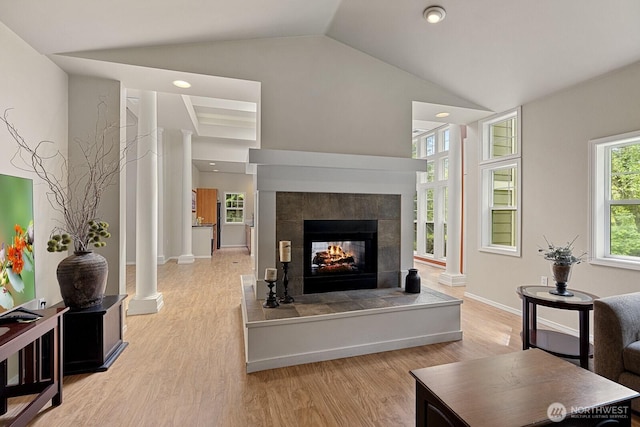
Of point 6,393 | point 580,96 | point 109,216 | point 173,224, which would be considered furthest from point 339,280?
point 173,224

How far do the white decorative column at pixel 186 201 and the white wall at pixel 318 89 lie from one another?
15.7 ft

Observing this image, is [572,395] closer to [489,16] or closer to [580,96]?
[489,16]

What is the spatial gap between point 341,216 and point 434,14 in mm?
2187

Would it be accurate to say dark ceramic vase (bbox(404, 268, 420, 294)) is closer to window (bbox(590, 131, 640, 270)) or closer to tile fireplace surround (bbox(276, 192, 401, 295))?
tile fireplace surround (bbox(276, 192, 401, 295))

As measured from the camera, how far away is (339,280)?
143 inches

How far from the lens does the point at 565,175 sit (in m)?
3.39

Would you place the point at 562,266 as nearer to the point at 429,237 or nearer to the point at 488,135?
the point at 488,135

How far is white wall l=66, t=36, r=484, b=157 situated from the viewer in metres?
3.18

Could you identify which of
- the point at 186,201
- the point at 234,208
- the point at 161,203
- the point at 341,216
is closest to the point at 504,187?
the point at 341,216

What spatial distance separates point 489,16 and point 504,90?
1.20 meters

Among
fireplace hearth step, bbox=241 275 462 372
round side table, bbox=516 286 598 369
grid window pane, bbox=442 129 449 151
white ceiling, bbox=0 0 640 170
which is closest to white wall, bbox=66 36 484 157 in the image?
white ceiling, bbox=0 0 640 170

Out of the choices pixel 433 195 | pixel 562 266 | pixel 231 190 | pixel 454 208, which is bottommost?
pixel 562 266

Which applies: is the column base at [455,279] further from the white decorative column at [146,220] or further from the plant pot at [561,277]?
the white decorative column at [146,220]

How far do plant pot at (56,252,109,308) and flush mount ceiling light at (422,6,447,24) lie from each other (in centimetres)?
366
